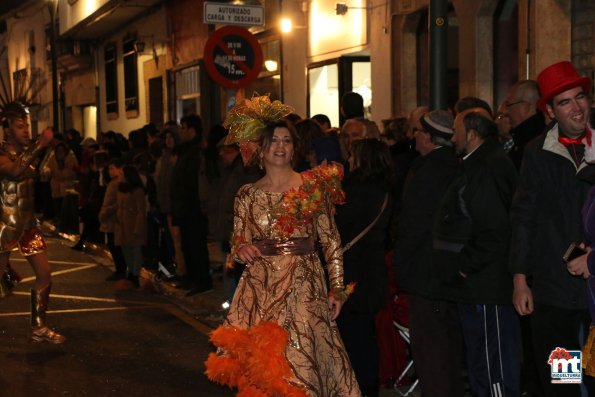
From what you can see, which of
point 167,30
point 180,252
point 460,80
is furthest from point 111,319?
point 167,30

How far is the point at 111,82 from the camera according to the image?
32156 mm

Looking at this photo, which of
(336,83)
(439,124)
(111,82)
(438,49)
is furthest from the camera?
(111,82)

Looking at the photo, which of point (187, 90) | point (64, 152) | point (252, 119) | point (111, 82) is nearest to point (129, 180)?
point (64, 152)

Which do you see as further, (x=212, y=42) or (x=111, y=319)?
(x=212, y=42)

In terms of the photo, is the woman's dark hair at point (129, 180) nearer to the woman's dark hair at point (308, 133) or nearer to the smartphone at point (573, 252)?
the woman's dark hair at point (308, 133)

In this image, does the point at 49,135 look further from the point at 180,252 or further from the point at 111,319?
the point at 180,252

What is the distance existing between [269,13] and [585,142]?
14604 mm

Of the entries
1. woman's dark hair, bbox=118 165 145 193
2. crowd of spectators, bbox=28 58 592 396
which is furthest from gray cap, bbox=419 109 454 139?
woman's dark hair, bbox=118 165 145 193

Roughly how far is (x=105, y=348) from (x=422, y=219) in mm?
4006

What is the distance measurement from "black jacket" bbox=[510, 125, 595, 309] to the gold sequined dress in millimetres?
1259

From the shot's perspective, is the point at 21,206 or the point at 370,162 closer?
A: the point at 370,162


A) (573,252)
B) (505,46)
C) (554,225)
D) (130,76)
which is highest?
(130,76)

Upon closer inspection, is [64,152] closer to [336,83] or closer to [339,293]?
[336,83]

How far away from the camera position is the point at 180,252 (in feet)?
40.5
